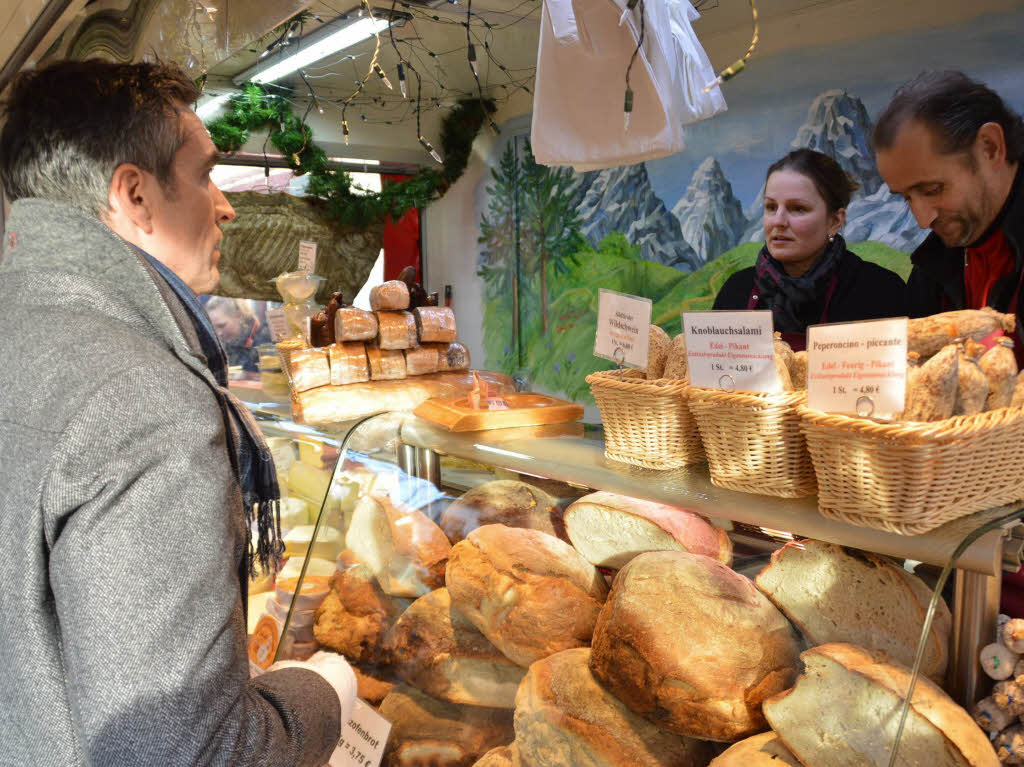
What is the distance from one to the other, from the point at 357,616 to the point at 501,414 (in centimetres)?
52

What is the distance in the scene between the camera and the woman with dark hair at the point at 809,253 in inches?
108

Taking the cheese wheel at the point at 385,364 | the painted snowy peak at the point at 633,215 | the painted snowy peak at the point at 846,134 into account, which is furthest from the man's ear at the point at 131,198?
the painted snowy peak at the point at 633,215

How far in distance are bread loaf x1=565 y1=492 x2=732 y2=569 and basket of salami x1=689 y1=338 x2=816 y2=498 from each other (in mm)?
89

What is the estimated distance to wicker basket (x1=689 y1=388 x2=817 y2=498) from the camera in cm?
106

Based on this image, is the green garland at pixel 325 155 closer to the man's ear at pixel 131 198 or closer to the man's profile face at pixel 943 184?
the man's profile face at pixel 943 184

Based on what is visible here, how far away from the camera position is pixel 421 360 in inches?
94.6

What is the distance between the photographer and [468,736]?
136 cm

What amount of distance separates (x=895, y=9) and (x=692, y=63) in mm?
2119

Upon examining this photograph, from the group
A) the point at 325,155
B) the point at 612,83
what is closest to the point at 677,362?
the point at 612,83

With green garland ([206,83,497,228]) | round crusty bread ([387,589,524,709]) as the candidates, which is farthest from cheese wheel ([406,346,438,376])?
green garland ([206,83,497,228])

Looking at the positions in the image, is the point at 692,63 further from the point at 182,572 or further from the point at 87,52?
the point at 87,52

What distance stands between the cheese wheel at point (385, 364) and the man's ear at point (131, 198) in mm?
1167

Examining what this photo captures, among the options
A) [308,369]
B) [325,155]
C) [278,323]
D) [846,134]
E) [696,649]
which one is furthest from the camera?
[325,155]

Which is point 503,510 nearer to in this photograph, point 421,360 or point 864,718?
point 864,718
